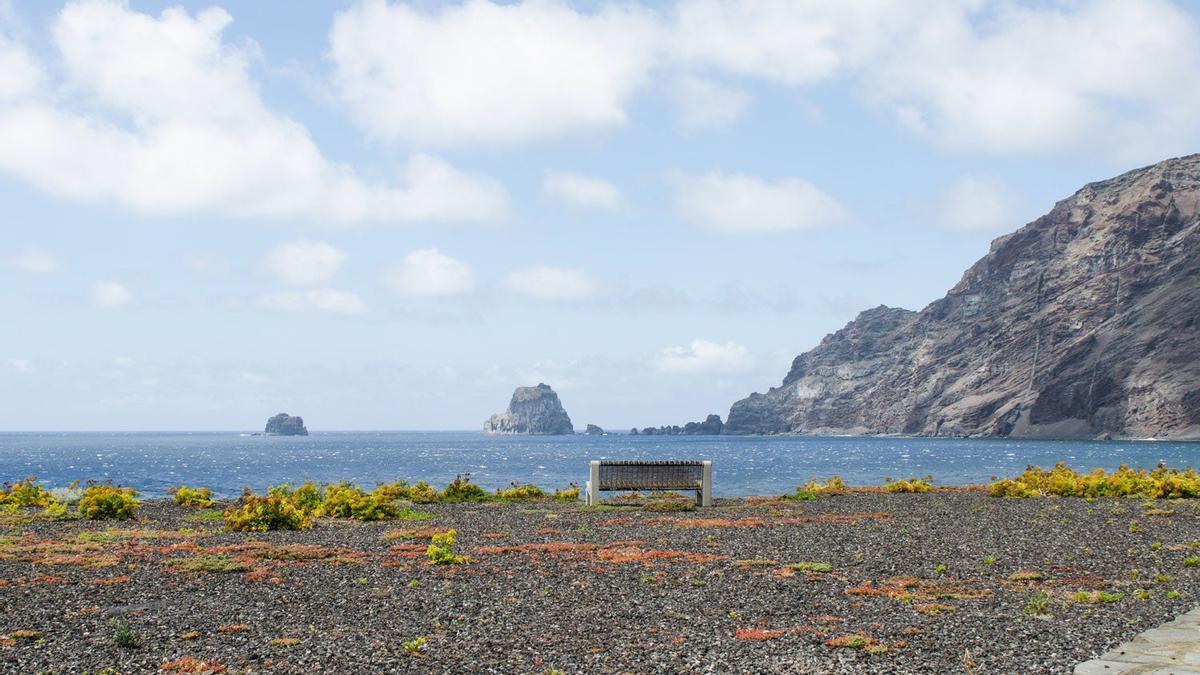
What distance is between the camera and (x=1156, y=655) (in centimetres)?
1088

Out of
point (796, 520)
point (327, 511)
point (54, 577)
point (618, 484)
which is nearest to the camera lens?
point (54, 577)

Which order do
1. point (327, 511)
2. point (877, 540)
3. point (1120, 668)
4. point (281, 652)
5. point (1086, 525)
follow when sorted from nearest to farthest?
point (1120, 668) → point (281, 652) → point (877, 540) → point (1086, 525) → point (327, 511)

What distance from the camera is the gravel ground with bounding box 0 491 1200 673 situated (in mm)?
11805

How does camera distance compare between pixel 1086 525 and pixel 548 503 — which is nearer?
pixel 1086 525

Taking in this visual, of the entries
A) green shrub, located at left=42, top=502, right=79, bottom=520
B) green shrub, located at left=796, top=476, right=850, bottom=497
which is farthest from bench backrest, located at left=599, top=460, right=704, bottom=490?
green shrub, located at left=42, top=502, right=79, bottom=520

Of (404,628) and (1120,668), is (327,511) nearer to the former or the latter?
(404,628)

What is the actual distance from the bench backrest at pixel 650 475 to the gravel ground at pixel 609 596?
728cm

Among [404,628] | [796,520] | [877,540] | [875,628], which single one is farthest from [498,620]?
[796,520]

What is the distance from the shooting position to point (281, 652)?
1209 centimetres

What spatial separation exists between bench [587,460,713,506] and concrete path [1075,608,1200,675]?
72.0 feet

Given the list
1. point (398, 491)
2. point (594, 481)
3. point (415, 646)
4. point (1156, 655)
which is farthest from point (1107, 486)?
point (415, 646)

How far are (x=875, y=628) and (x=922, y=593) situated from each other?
289 cm

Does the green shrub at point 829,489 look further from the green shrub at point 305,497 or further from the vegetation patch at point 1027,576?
the vegetation patch at point 1027,576

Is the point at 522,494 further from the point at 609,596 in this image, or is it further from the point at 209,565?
the point at 609,596
